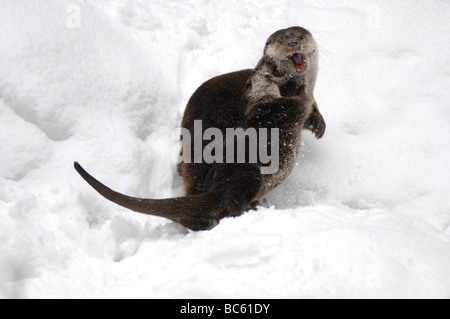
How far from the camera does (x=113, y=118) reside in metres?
2.67

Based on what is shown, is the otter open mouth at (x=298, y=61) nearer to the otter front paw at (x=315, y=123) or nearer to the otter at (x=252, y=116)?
the otter at (x=252, y=116)

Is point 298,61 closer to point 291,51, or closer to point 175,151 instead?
point 291,51

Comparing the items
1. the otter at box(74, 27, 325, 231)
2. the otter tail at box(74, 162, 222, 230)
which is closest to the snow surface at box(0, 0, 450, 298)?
the otter tail at box(74, 162, 222, 230)

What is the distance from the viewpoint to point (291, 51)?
249 centimetres

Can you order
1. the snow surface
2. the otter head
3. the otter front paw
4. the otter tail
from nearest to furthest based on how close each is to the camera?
the snow surface
the otter tail
the otter head
the otter front paw

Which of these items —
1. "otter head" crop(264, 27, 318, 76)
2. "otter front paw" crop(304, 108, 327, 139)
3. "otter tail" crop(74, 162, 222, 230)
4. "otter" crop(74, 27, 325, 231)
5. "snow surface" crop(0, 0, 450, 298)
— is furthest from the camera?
"otter front paw" crop(304, 108, 327, 139)

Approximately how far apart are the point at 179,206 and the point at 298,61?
115cm

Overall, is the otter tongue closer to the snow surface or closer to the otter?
the otter

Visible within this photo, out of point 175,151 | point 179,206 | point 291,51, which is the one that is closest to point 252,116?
point 291,51

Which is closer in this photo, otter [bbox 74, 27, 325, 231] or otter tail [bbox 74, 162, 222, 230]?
otter tail [bbox 74, 162, 222, 230]

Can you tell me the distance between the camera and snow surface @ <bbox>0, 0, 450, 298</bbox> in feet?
4.90

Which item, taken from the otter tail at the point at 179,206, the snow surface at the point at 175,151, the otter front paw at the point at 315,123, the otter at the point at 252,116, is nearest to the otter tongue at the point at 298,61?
the otter at the point at 252,116
